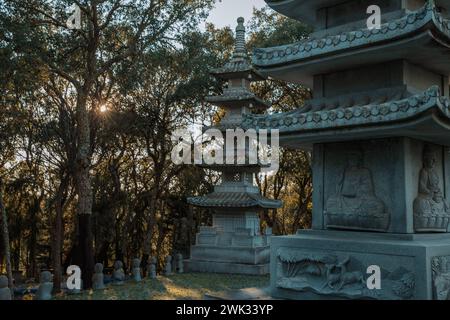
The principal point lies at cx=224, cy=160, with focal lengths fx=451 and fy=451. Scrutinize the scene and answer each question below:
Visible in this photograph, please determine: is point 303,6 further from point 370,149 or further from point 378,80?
point 370,149

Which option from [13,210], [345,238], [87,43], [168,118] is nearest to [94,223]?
[13,210]

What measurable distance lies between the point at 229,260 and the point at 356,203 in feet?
33.6

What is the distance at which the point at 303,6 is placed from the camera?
29.4ft

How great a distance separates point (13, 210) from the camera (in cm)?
2462

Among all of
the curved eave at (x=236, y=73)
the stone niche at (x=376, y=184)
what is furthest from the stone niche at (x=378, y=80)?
the curved eave at (x=236, y=73)

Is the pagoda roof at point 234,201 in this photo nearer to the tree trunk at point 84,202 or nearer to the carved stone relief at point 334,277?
the tree trunk at point 84,202

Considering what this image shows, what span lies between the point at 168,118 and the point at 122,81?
261 inches

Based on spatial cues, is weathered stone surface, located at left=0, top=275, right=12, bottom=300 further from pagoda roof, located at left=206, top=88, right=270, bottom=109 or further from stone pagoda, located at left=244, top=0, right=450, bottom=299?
pagoda roof, located at left=206, top=88, right=270, bottom=109

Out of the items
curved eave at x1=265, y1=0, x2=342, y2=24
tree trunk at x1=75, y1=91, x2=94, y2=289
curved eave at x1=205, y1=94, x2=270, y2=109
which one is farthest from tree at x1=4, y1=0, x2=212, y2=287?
curved eave at x1=265, y1=0, x2=342, y2=24

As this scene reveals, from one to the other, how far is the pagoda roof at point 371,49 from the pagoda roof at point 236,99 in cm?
926

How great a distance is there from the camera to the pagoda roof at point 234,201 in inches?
687

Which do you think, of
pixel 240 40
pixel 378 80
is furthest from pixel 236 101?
pixel 378 80

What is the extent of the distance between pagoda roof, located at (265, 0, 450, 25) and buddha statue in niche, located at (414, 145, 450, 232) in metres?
3.02
